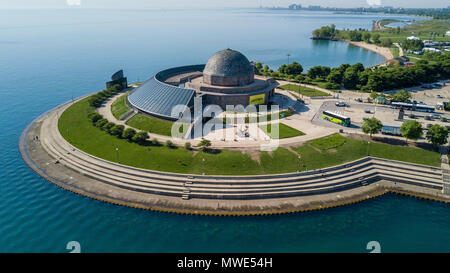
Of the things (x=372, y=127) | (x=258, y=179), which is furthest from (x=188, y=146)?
(x=372, y=127)

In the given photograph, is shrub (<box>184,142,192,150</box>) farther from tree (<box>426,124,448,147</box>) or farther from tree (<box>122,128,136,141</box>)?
tree (<box>426,124,448,147</box>)

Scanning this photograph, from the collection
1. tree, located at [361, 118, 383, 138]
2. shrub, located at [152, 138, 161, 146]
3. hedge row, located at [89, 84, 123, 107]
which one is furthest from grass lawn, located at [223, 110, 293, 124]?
hedge row, located at [89, 84, 123, 107]

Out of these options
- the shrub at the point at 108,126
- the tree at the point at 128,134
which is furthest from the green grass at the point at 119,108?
the tree at the point at 128,134

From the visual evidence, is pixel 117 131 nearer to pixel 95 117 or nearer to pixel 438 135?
pixel 95 117

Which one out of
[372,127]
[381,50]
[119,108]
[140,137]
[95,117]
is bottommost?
[140,137]

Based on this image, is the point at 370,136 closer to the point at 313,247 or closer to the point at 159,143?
the point at 313,247

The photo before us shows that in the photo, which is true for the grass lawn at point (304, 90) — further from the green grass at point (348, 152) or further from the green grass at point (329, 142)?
the green grass at point (348, 152)
